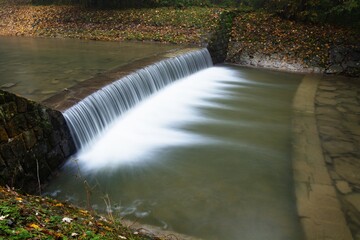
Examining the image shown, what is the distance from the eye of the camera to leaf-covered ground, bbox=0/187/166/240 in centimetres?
262

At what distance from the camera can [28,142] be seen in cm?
489

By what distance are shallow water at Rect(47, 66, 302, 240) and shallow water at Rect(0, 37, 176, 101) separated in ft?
5.79

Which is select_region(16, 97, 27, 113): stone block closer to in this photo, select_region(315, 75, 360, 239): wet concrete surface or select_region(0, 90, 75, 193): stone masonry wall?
select_region(0, 90, 75, 193): stone masonry wall

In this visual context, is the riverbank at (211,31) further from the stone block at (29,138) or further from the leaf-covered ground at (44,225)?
the leaf-covered ground at (44,225)

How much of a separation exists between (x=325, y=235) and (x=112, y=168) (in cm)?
355

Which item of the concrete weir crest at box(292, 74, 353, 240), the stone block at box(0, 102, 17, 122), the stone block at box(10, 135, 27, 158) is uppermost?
the stone block at box(0, 102, 17, 122)

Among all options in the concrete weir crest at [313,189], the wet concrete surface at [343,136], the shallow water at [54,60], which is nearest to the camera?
the concrete weir crest at [313,189]

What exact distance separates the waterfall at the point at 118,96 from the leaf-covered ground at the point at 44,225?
8.33ft

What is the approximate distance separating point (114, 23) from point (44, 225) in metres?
14.1

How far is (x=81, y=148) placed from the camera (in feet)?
19.9

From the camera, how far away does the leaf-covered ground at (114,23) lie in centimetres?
1420

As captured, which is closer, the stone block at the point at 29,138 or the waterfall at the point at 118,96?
the stone block at the point at 29,138

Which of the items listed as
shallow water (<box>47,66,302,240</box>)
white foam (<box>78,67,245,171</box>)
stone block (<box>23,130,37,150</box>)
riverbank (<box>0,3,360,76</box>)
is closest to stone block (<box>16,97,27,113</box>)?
stone block (<box>23,130,37,150</box>)

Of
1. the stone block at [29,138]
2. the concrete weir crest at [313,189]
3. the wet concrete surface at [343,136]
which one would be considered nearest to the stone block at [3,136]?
the stone block at [29,138]
